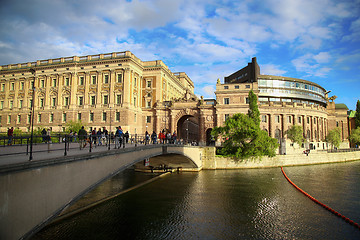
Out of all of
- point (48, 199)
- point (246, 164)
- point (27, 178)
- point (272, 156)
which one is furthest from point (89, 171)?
point (272, 156)

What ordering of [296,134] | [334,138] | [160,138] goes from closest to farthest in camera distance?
[160,138] < [296,134] < [334,138]

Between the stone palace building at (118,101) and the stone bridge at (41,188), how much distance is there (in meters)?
39.4

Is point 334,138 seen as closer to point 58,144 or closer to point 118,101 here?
point 118,101

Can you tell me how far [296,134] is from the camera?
57719 mm

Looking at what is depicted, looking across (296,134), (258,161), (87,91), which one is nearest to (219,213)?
(258,161)

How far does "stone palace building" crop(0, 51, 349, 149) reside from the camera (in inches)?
2184

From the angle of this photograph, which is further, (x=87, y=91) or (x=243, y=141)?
(x=87, y=91)

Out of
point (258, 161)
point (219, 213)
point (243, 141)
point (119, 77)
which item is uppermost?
point (119, 77)

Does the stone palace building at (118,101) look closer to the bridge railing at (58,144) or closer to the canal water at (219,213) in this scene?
the canal water at (219,213)

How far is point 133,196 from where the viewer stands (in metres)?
25.7

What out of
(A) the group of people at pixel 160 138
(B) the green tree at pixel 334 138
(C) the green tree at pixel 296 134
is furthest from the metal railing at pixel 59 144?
(B) the green tree at pixel 334 138

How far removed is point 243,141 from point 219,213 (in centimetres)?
2661

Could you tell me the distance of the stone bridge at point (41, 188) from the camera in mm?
8116

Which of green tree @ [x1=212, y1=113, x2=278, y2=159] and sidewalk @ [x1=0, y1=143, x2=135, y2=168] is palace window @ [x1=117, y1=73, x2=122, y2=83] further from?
sidewalk @ [x1=0, y1=143, x2=135, y2=168]
